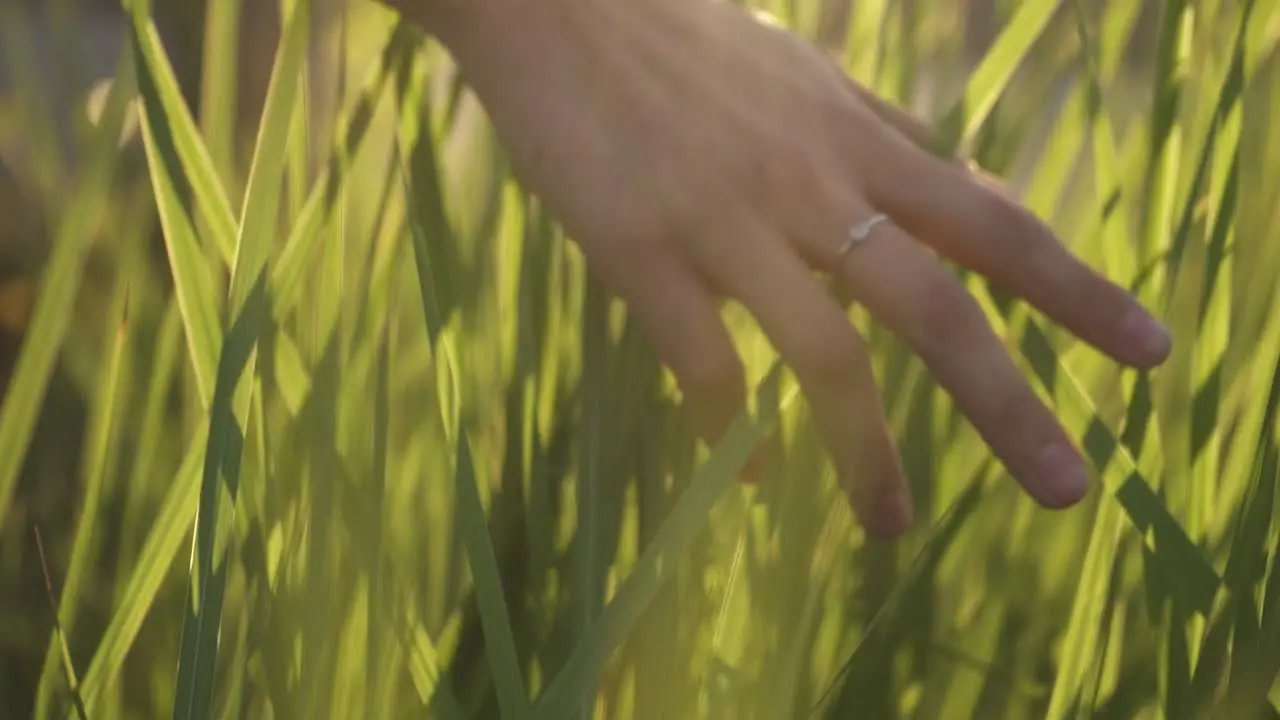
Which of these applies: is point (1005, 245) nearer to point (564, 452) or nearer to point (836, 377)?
point (836, 377)

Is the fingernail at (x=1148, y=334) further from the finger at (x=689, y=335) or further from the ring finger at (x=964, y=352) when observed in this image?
the finger at (x=689, y=335)

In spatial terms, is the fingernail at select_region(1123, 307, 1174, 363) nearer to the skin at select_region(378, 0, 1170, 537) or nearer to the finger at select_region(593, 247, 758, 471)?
the skin at select_region(378, 0, 1170, 537)

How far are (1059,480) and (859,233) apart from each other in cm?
13

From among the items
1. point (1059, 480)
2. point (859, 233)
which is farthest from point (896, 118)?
point (1059, 480)

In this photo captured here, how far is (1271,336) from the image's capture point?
468 mm

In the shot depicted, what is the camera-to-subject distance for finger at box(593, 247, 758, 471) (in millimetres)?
478

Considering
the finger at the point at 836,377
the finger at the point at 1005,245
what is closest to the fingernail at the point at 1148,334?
the finger at the point at 1005,245

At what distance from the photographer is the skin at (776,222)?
0.46 m

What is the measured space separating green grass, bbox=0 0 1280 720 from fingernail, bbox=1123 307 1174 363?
0.05 feet

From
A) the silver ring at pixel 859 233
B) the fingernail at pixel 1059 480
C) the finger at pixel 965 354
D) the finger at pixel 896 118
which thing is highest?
the finger at pixel 896 118

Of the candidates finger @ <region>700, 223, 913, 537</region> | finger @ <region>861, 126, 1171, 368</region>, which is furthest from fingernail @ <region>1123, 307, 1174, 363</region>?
finger @ <region>700, 223, 913, 537</region>

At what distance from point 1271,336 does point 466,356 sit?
0.32m

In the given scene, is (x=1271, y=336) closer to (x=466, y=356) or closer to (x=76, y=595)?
(x=466, y=356)

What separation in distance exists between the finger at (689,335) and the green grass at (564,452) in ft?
0.05
